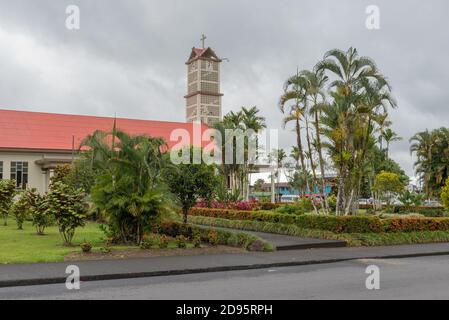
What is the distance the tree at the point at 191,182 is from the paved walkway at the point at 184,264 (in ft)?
12.6

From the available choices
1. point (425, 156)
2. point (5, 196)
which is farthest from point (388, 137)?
point (5, 196)

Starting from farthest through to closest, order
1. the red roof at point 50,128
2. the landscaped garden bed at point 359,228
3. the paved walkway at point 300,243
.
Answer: the red roof at point 50,128 → the landscaped garden bed at point 359,228 → the paved walkway at point 300,243

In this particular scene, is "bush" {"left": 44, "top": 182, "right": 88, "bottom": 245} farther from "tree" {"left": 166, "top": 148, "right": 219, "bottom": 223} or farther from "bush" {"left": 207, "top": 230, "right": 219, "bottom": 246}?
"bush" {"left": 207, "top": 230, "right": 219, "bottom": 246}

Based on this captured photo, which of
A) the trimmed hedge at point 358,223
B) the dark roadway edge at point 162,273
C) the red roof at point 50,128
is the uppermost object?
the red roof at point 50,128

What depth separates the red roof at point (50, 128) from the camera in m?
46.4

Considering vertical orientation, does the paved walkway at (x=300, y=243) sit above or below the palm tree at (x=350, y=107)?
below

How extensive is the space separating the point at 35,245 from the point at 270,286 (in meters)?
9.43

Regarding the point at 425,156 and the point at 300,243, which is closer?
the point at 300,243

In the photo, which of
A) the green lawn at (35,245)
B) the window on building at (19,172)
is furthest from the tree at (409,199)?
the window on building at (19,172)

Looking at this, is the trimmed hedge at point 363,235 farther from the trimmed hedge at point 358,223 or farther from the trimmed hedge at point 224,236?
the trimmed hedge at point 224,236

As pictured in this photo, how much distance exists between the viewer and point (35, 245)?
1678cm

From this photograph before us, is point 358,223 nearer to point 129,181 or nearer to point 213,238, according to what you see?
point 213,238
